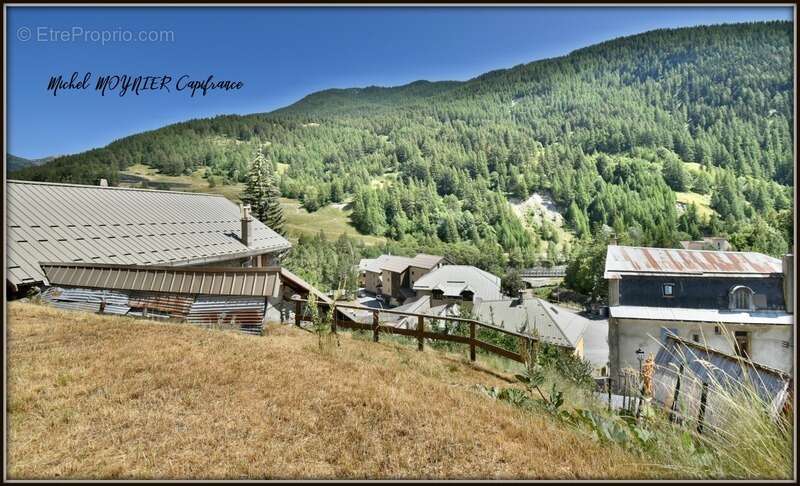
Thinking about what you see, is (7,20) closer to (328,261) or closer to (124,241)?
(124,241)

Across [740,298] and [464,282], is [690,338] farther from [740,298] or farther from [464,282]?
[464,282]

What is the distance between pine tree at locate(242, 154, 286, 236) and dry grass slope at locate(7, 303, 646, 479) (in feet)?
145

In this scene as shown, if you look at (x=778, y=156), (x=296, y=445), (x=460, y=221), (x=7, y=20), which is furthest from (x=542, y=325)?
(x=778, y=156)

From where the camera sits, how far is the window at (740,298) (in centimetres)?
2083

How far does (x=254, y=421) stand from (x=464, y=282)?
46.7m

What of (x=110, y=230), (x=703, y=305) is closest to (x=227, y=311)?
(x=110, y=230)

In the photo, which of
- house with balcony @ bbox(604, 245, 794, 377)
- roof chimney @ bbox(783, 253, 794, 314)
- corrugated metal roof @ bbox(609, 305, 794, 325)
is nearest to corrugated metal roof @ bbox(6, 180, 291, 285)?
house with balcony @ bbox(604, 245, 794, 377)

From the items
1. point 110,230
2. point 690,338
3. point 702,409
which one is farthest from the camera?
point 690,338

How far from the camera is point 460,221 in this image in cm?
15650

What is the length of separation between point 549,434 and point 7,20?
22.0 feet

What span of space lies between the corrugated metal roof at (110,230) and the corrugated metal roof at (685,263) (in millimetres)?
20038

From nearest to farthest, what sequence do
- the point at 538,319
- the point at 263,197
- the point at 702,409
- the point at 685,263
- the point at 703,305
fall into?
the point at 702,409, the point at 703,305, the point at 685,263, the point at 538,319, the point at 263,197

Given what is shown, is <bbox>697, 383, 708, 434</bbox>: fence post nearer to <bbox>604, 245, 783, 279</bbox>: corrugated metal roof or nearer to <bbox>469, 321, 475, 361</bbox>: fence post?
<bbox>469, 321, 475, 361</bbox>: fence post

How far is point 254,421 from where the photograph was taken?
4.20 meters
